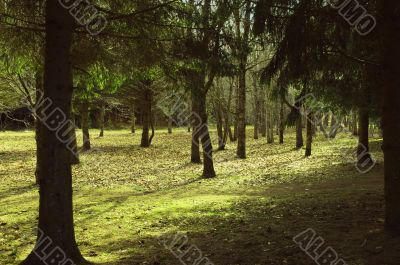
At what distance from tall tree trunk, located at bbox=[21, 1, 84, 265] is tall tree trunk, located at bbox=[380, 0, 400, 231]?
4396 millimetres

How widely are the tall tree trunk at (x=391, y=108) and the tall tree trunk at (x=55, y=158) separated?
4.40 metres

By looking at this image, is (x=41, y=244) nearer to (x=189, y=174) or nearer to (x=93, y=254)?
(x=93, y=254)

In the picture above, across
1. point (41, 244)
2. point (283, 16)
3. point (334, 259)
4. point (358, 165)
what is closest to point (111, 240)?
point (41, 244)

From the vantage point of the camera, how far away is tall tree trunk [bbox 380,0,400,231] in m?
5.98

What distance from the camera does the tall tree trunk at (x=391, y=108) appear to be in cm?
598

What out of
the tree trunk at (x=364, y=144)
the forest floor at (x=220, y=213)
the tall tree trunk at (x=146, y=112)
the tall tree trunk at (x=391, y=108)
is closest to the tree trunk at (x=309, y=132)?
the forest floor at (x=220, y=213)

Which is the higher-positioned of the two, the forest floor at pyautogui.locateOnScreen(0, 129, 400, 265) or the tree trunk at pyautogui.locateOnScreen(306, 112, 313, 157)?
the tree trunk at pyautogui.locateOnScreen(306, 112, 313, 157)

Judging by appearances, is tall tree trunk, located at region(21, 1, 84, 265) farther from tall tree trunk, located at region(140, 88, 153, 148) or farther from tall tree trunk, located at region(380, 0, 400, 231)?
tall tree trunk, located at region(140, 88, 153, 148)

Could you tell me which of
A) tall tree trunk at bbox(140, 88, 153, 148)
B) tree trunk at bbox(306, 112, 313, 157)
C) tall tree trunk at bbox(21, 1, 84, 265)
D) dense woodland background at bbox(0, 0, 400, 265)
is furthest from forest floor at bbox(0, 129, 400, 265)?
tall tree trunk at bbox(140, 88, 153, 148)

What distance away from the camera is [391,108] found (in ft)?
19.7

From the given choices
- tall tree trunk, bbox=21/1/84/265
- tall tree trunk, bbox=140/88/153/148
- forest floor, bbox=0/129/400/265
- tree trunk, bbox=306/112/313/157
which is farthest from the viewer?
tall tree trunk, bbox=140/88/153/148

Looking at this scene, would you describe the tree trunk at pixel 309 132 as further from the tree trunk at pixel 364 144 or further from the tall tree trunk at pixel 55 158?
the tall tree trunk at pixel 55 158

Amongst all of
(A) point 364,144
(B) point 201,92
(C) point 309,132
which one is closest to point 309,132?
(C) point 309,132

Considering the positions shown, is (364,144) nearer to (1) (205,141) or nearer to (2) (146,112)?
(1) (205,141)
